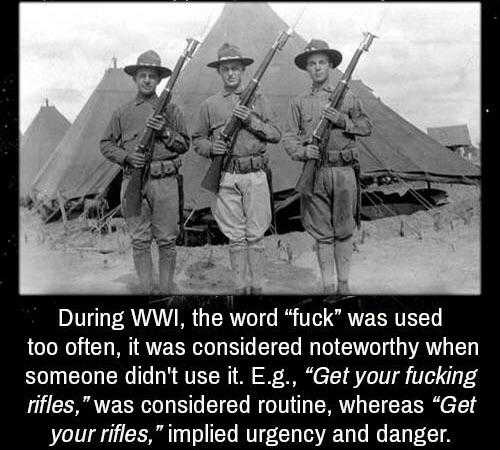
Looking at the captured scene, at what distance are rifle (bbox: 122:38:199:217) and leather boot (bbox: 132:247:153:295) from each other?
0.32 metres

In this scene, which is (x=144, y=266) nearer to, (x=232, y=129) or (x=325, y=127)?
(x=232, y=129)

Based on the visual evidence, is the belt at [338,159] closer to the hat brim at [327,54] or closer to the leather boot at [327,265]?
the leather boot at [327,265]

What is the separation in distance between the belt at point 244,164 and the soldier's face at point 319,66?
80 cm

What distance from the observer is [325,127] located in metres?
4.71

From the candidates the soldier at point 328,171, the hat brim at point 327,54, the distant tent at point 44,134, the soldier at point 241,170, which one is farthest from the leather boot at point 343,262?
the distant tent at point 44,134

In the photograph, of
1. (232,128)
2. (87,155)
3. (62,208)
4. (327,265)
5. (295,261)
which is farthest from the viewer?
(87,155)

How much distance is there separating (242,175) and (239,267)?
0.74 metres

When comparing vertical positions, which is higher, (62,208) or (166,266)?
(62,208)

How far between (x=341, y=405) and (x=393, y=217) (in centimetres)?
367

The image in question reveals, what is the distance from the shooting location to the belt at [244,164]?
472cm

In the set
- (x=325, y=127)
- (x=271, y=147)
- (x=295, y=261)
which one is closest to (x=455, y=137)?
(x=271, y=147)

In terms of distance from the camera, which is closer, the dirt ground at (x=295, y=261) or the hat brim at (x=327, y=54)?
the hat brim at (x=327, y=54)

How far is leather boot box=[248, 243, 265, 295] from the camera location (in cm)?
470

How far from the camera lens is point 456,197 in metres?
8.25
